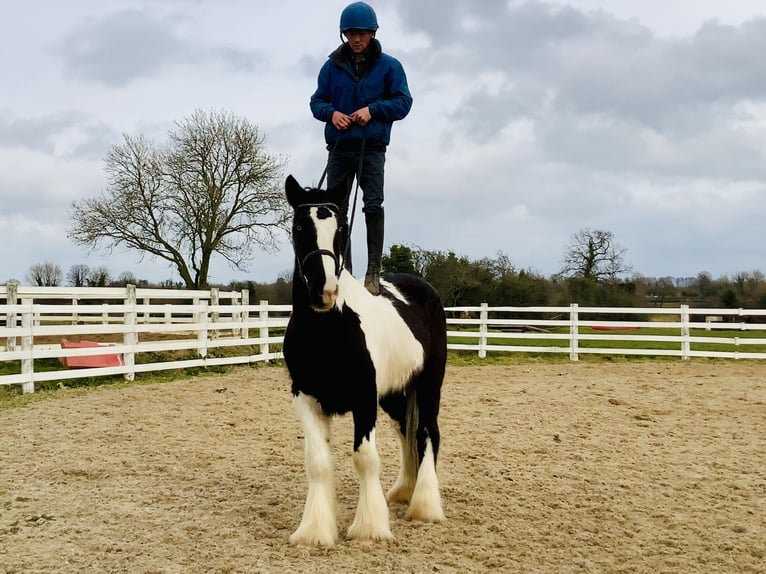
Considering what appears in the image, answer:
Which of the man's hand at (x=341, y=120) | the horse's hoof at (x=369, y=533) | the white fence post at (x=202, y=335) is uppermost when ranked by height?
the man's hand at (x=341, y=120)

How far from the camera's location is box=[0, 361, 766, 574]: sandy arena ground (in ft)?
12.1

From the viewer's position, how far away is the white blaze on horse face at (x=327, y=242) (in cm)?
338

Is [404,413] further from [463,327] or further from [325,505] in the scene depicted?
[463,327]

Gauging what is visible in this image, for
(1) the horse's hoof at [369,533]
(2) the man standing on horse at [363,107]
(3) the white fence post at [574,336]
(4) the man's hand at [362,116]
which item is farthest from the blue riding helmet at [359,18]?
(3) the white fence post at [574,336]

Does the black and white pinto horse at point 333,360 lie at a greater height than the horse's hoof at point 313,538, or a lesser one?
greater

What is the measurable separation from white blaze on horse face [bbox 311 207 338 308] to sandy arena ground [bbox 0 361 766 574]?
1413mm

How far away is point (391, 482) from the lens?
5.43 metres

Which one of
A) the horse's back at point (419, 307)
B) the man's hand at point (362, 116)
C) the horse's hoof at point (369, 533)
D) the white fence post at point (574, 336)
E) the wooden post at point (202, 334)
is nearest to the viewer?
the horse's hoof at point (369, 533)

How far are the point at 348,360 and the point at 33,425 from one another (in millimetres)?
5455

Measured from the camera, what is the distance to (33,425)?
24.7ft

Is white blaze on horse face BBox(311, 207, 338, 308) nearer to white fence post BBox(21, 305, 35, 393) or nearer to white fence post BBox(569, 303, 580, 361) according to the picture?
white fence post BBox(21, 305, 35, 393)

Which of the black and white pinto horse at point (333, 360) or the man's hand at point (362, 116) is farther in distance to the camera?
the man's hand at point (362, 116)

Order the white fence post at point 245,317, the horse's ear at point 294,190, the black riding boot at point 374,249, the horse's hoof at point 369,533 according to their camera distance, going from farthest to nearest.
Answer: the white fence post at point 245,317, the black riding boot at point 374,249, the horse's hoof at point 369,533, the horse's ear at point 294,190

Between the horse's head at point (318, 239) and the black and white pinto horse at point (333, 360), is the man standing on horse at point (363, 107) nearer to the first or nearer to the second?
the black and white pinto horse at point (333, 360)
